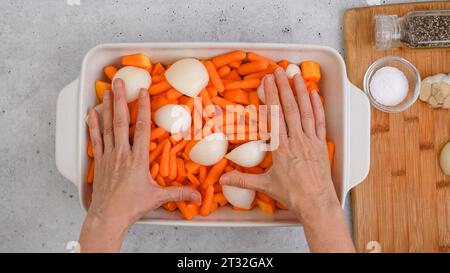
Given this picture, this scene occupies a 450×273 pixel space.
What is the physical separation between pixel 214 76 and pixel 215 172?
209mm

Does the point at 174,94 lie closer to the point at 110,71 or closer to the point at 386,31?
the point at 110,71

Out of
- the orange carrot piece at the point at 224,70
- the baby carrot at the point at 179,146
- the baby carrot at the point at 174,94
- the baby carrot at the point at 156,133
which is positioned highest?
the orange carrot piece at the point at 224,70

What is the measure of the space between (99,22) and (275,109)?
1.74 feet

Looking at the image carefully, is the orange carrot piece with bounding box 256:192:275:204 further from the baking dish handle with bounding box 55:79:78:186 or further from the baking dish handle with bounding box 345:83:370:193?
the baking dish handle with bounding box 55:79:78:186

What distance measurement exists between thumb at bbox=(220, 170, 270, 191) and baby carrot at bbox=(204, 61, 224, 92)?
19 centimetres

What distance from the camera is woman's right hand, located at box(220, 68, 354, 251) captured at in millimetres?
938

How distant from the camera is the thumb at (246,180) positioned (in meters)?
0.95

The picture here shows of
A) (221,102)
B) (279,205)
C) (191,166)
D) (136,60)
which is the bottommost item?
(279,205)

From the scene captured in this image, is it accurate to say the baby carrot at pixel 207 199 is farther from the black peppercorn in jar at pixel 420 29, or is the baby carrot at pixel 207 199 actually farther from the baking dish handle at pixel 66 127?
the black peppercorn in jar at pixel 420 29

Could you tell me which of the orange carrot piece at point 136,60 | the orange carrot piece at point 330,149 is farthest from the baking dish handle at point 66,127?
the orange carrot piece at point 330,149

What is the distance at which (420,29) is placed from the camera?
3.51 ft

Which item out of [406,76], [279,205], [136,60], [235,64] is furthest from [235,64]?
[406,76]

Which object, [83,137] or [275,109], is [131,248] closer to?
[83,137]
